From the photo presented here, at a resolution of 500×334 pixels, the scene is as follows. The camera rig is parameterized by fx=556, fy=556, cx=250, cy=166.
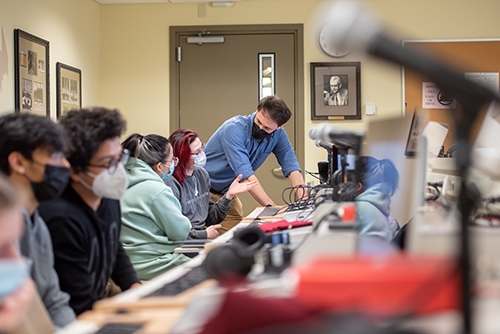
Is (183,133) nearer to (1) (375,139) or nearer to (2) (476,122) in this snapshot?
(1) (375,139)

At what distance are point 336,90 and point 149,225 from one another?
309 centimetres

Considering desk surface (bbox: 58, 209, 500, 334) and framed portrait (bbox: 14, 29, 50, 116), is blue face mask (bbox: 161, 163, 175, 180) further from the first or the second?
desk surface (bbox: 58, 209, 500, 334)

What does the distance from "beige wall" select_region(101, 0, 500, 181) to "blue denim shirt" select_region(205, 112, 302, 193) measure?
96cm

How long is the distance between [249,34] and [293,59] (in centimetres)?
48

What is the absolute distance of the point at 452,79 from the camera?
564 millimetres

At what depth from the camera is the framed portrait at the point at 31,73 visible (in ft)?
12.4

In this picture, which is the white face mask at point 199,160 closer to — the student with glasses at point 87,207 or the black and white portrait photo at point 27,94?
the black and white portrait photo at point 27,94

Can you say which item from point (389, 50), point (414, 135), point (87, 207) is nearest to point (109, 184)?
point (87, 207)

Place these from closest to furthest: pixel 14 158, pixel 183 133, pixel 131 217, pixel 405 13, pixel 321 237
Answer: pixel 321 237, pixel 14 158, pixel 131 217, pixel 183 133, pixel 405 13

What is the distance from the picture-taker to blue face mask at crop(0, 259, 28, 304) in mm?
835

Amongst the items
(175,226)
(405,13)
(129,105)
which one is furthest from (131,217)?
(405,13)

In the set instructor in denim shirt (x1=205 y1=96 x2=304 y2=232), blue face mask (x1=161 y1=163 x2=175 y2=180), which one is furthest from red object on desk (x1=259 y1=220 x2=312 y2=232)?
instructor in denim shirt (x1=205 y1=96 x2=304 y2=232)

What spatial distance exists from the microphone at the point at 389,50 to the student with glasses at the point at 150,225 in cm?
194

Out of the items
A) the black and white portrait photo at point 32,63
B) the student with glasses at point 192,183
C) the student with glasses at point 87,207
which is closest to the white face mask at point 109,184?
the student with glasses at point 87,207
